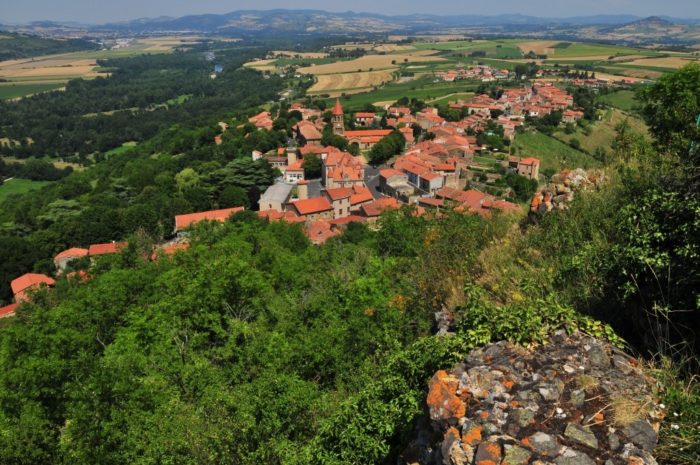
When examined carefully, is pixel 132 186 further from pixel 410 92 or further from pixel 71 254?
pixel 410 92

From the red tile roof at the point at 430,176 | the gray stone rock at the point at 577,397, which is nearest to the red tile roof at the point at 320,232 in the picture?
the red tile roof at the point at 430,176

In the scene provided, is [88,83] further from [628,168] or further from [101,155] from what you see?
[628,168]

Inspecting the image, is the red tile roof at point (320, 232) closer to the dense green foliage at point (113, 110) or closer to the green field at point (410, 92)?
the dense green foliage at point (113, 110)

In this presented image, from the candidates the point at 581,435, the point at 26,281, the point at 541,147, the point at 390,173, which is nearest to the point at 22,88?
the point at 26,281

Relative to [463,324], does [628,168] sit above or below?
above

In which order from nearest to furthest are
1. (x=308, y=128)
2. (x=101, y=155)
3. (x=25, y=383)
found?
(x=25, y=383)
(x=308, y=128)
(x=101, y=155)

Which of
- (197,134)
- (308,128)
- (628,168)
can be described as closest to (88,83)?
(197,134)
